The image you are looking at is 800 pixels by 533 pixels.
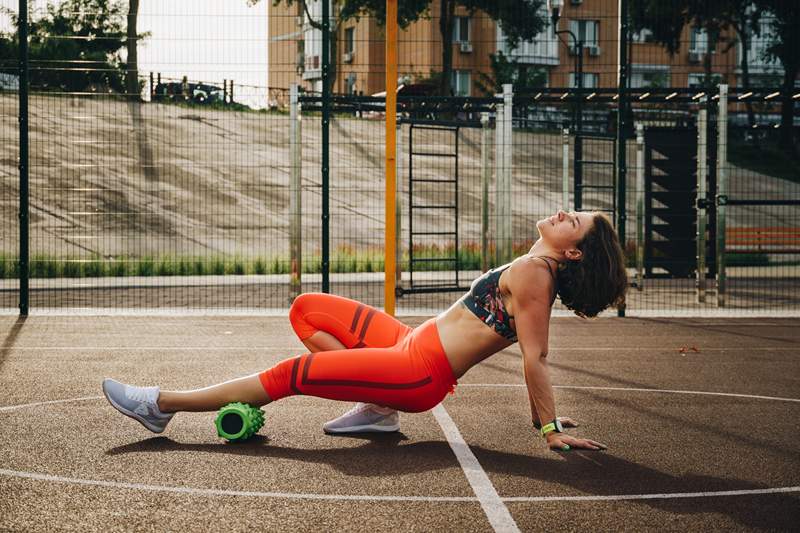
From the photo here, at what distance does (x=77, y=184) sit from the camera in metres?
21.8

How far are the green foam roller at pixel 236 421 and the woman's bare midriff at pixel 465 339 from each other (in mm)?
980

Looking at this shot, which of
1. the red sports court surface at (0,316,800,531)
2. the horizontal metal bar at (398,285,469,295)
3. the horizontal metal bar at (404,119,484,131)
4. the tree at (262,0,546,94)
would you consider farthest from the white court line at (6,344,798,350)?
the tree at (262,0,546,94)

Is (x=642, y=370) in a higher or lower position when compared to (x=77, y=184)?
lower

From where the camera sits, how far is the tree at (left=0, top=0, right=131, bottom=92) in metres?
11.5

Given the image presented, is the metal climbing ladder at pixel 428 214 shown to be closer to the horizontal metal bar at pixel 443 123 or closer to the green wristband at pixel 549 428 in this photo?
the horizontal metal bar at pixel 443 123

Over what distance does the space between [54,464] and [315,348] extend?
4.61 ft

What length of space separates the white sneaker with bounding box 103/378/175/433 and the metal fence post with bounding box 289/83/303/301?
7082 millimetres

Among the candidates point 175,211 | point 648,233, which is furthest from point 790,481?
point 175,211

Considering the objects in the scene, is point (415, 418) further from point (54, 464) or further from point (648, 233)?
point (648, 233)

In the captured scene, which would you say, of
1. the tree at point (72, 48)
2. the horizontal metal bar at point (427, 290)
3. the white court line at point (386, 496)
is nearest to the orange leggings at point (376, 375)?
A: the white court line at point (386, 496)

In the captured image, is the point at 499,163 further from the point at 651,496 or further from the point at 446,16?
the point at 446,16

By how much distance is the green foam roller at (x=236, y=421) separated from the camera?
16.0 ft

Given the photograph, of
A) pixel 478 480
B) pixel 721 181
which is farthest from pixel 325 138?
pixel 478 480

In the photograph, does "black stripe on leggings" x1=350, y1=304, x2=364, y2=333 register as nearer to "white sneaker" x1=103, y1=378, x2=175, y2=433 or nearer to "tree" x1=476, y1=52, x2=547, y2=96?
"white sneaker" x1=103, y1=378, x2=175, y2=433
